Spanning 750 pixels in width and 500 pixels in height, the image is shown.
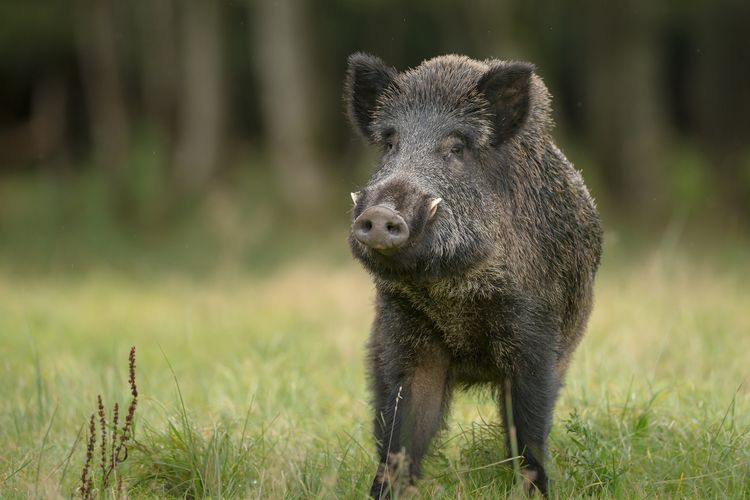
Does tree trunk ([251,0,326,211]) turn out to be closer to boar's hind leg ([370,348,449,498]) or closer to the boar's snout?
boar's hind leg ([370,348,449,498])

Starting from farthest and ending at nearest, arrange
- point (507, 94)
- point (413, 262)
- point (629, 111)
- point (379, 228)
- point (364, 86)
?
point (629, 111)
point (364, 86)
point (507, 94)
point (413, 262)
point (379, 228)

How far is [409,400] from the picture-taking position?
185 inches

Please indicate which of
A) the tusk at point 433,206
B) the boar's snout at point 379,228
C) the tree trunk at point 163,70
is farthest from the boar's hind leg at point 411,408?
the tree trunk at point 163,70

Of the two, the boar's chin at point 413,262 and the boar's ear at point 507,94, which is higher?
the boar's ear at point 507,94

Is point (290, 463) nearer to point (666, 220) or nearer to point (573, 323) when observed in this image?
point (573, 323)

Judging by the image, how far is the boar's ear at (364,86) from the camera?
5.14 metres

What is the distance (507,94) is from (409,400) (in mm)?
1400

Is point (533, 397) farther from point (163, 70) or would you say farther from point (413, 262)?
point (163, 70)

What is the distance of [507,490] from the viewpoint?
470 centimetres

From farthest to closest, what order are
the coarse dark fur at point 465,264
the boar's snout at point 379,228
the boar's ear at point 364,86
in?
the boar's ear at point 364,86 → the coarse dark fur at point 465,264 → the boar's snout at point 379,228

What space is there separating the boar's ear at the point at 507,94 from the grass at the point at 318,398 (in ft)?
4.26

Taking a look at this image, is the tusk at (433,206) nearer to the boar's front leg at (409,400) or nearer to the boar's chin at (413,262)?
the boar's chin at (413,262)

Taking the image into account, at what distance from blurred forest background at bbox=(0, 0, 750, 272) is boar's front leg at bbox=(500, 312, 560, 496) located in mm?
10144

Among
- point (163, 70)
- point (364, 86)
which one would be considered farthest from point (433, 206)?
point (163, 70)
